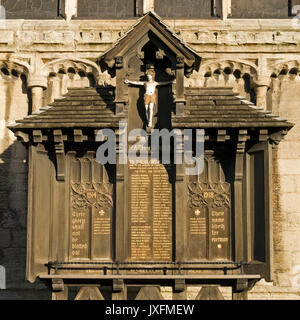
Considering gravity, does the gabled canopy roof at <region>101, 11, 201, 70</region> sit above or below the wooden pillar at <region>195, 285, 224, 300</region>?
above

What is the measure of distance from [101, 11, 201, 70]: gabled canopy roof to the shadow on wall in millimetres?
5098

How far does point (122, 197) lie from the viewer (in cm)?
1622

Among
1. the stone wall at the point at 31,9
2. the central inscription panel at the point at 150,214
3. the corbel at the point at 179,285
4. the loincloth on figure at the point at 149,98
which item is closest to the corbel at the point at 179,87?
the loincloth on figure at the point at 149,98

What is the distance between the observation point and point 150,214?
53.6 ft

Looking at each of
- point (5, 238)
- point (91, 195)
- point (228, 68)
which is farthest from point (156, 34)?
point (5, 238)

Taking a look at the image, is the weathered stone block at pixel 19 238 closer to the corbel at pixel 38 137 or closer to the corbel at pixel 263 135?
the corbel at pixel 38 137

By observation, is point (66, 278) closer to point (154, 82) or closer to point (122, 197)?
point (122, 197)

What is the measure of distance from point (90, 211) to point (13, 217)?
4167 millimetres

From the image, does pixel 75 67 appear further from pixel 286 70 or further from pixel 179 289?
pixel 179 289

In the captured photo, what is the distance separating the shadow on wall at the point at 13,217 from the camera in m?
19.8

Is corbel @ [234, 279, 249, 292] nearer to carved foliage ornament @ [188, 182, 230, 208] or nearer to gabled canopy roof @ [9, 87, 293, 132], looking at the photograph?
carved foliage ornament @ [188, 182, 230, 208]

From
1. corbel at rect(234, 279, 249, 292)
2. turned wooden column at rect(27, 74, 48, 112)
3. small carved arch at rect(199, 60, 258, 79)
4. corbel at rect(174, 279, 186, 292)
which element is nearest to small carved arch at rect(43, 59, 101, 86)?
turned wooden column at rect(27, 74, 48, 112)

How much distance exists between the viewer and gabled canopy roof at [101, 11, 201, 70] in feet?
53.0

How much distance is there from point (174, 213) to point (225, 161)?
154cm
